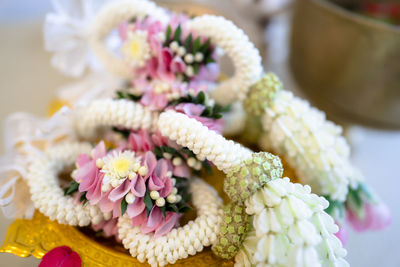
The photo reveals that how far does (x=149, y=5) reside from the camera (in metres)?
0.48

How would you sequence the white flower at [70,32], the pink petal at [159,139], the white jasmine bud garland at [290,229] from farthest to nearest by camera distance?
1. the white flower at [70,32]
2. the pink petal at [159,139]
3. the white jasmine bud garland at [290,229]

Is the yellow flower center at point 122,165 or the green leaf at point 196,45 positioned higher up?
the green leaf at point 196,45

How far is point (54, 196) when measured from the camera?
397 millimetres

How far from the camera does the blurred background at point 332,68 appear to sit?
0.60 meters

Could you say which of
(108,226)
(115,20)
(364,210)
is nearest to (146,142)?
(108,226)

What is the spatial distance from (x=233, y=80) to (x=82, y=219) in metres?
0.28

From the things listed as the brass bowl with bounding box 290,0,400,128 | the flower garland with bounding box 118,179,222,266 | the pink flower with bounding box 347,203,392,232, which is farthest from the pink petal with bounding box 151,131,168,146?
the brass bowl with bounding box 290,0,400,128

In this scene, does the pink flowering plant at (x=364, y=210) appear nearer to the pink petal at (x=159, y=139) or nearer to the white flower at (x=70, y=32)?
the pink petal at (x=159, y=139)

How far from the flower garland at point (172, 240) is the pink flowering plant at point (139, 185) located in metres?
0.01

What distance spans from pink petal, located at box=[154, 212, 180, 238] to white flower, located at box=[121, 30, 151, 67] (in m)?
0.23

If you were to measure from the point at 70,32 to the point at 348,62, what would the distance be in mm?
552

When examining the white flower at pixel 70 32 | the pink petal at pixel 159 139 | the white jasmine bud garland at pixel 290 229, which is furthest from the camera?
the white flower at pixel 70 32

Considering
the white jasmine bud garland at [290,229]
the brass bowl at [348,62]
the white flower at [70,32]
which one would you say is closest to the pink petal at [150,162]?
the white jasmine bud garland at [290,229]

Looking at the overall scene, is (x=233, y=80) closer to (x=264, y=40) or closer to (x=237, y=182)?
(x=237, y=182)
